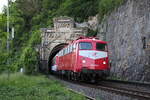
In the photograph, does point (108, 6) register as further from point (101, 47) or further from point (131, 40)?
point (101, 47)

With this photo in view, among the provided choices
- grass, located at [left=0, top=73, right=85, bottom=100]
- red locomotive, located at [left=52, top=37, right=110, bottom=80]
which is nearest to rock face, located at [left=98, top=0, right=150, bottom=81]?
red locomotive, located at [left=52, top=37, right=110, bottom=80]

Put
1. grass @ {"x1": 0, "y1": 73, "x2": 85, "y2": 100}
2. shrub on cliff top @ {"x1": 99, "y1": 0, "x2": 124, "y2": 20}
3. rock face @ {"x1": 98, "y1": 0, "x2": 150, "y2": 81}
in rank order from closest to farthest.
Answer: grass @ {"x1": 0, "y1": 73, "x2": 85, "y2": 100} < rock face @ {"x1": 98, "y1": 0, "x2": 150, "y2": 81} < shrub on cliff top @ {"x1": 99, "y1": 0, "x2": 124, "y2": 20}

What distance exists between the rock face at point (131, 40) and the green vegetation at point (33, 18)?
242cm

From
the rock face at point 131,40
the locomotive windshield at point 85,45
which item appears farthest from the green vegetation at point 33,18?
the locomotive windshield at point 85,45

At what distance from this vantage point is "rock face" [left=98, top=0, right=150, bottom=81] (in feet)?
63.0

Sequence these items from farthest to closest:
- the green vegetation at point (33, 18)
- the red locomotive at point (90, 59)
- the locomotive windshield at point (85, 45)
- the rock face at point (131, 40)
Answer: the green vegetation at point (33, 18), the rock face at point (131, 40), the locomotive windshield at point (85, 45), the red locomotive at point (90, 59)

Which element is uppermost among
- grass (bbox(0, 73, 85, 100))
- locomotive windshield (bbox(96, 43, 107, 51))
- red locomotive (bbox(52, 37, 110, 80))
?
locomotive windshield (bbox(96, 43, 107, 51))

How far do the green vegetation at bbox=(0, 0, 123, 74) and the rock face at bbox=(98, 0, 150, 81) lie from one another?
2417 mm

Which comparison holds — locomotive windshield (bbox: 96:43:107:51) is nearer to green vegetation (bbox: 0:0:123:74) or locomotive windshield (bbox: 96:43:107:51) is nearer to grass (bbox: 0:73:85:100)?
grass (bbox: 0:73:85:100)

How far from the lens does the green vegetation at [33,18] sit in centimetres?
2723

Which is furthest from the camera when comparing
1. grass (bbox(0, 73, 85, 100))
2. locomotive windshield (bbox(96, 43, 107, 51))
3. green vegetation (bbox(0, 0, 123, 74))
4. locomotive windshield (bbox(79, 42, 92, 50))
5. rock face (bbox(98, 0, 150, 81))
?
green vegetation (bbox(0, 0, 123, 74))

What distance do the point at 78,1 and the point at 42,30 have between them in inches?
436

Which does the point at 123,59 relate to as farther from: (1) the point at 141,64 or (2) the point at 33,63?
Answer: (2) the point at 33,63

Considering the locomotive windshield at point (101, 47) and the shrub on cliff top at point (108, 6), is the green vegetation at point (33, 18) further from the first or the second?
the locomotive windshield at point (101, 47)
